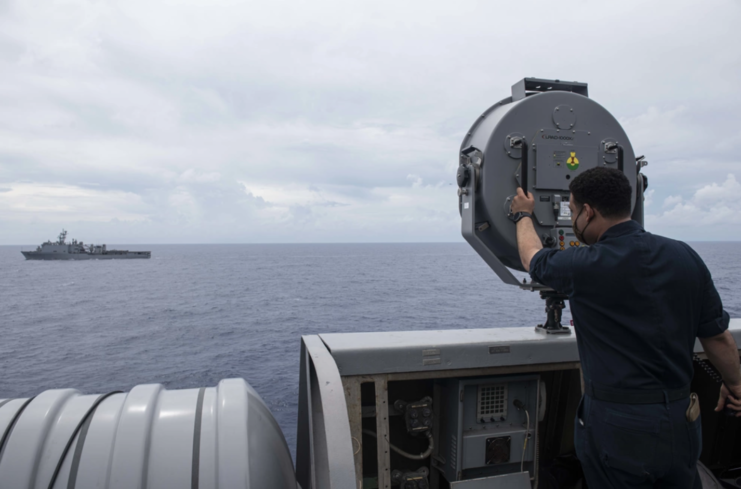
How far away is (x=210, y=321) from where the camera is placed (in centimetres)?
3177

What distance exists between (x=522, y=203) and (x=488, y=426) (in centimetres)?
134

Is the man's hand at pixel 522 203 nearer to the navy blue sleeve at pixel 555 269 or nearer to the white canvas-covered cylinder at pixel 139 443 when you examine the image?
the navy blue sleeve at pixel 555 269

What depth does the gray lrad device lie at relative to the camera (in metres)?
3.15

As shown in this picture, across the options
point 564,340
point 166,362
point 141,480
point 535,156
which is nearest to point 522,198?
point 535,156

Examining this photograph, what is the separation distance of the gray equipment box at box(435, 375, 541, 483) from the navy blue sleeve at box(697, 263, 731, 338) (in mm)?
1135

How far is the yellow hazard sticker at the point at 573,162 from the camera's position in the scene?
3244mm

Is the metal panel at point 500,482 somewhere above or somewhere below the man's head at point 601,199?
below

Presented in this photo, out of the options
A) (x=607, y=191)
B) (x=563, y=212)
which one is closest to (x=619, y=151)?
(x=563, y=212)

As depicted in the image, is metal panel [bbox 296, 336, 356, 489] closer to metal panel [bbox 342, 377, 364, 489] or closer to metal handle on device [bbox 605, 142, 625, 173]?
metal panel [bbox 342, 377, 364, 489]

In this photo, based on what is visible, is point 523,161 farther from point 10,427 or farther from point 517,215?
point 10,427

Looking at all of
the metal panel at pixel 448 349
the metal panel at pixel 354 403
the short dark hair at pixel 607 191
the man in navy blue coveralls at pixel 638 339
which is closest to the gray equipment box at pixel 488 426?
the metal panel at pixel 448 349

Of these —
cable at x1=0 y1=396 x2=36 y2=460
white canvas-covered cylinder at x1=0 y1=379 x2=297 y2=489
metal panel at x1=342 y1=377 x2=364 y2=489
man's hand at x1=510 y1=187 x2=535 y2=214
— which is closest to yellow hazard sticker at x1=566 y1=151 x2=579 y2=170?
man's hand at x1=510 y1=187 x2=535 y2=214

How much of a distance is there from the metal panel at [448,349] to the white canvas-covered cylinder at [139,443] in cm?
65

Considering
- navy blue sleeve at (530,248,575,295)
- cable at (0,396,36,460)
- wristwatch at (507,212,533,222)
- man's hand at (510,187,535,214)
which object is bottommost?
cable at (0,396,36,460)
